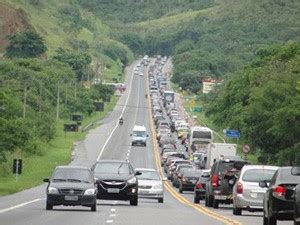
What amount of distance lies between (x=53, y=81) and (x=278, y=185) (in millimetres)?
145830

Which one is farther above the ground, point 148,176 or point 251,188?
point 251,188

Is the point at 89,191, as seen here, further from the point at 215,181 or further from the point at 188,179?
the point at 188,179

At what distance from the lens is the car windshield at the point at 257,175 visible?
43.1 metres

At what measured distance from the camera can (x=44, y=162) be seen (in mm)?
112375

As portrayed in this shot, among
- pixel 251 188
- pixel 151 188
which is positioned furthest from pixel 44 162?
pixel 251 188

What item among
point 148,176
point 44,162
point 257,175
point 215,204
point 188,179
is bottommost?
point 44,162

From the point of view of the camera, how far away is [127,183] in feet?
160

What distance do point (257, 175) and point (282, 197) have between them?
10.2 metres

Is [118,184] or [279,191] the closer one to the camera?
[279,191]

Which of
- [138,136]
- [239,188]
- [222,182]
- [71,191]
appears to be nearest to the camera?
[71,191]

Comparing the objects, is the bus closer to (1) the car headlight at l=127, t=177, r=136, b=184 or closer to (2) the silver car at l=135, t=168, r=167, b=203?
(2) the silver car at l=135, t=168, r=167, b=203

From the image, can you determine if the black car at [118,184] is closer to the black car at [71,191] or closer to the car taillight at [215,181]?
the car taillight at [215,181]

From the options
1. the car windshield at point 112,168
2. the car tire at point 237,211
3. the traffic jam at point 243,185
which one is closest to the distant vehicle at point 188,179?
the traffic jam at point 243,185

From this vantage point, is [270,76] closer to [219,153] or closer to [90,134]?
[219,153]
